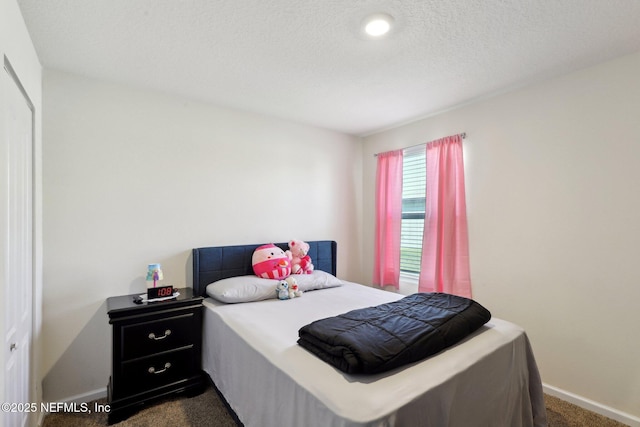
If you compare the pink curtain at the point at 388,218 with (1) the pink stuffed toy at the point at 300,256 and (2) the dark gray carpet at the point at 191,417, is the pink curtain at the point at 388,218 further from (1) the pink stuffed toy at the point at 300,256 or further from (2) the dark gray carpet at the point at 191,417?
(2) the dark gray carpet at the point at 191,417

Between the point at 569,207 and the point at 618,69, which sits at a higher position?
the point at 618,69

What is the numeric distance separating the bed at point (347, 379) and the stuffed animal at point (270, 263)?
0.38m

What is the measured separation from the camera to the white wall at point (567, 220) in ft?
6.56

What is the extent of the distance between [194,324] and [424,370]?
1.72 m

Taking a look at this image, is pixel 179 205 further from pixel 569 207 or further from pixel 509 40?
pixel 569 207

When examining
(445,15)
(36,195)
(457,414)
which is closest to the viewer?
(457,414)

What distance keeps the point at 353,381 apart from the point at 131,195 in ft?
7.34

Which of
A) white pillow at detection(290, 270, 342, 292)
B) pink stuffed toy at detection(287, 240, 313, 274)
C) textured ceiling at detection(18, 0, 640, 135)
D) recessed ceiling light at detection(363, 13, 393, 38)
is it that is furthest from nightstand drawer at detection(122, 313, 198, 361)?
recessed ceiling light at detection(363, 13, 393, 38)

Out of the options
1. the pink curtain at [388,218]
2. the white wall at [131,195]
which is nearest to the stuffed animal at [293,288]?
the white wall at [131,195]

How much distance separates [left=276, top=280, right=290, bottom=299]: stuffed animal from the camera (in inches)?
99.3

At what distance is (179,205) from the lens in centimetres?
265

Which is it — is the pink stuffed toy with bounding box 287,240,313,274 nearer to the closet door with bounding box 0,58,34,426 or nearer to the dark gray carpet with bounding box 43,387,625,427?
the dark gray carpet with bounding box 43,387,625,427

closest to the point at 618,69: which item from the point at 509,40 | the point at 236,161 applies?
the point at 509,40

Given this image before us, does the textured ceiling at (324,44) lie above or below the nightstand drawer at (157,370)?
above
